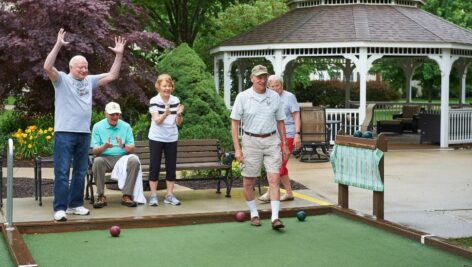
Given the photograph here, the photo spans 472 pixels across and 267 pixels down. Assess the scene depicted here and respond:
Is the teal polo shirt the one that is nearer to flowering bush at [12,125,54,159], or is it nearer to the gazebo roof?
flowering bush at [12,125,54,159]

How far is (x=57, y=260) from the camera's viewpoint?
7.04 metres

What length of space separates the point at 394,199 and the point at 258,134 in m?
3.41

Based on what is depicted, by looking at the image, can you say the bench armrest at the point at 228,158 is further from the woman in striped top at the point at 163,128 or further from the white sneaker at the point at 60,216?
the white sneaker at the point at 60,216

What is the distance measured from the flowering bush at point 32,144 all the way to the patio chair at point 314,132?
5.41 m

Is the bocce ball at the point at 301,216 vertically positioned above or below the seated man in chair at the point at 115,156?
below

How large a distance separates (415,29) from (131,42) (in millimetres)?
8250

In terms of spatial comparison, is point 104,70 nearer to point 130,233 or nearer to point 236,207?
point 236,207

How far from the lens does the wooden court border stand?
24.0 ft

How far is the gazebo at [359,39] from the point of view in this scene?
19531 mm

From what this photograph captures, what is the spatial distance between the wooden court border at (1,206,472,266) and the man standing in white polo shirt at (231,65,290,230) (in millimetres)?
671

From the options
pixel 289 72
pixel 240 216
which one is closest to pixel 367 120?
pixel 289 72

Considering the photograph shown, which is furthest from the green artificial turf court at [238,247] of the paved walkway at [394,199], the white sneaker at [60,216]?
the paved walkway at [394,199]

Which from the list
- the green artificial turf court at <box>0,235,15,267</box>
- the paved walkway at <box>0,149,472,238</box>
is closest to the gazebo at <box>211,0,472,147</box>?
the paved walkway at <box>0,149,472,238</box>

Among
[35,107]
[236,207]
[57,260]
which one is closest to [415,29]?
[35,107]
